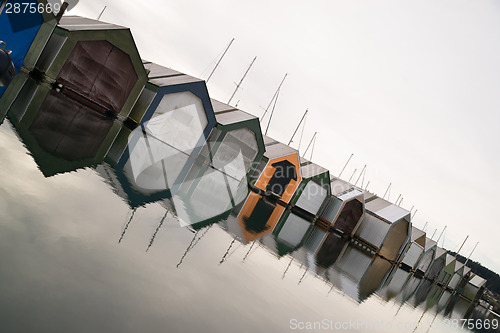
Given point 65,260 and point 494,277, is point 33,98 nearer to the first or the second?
point 65,260

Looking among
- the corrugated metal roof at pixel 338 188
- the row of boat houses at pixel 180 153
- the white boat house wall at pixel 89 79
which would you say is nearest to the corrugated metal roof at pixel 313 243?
the row of boat houses at pixel 180 153

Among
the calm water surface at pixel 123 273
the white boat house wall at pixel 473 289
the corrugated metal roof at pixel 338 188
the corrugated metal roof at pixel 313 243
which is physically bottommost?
the corrugated metal roof at pixel 313 243

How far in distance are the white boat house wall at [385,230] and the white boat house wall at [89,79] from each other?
92.2 ft

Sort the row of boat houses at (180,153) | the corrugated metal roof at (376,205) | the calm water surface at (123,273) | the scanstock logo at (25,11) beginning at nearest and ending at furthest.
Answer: the calm water surface at (123,273) < the row of boat houses at (180,153) < the scanstock logo at (25,11) < the corrugated metal roof at (376,205)

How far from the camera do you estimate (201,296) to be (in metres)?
4.70

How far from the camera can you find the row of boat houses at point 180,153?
10.2m

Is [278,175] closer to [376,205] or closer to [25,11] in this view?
[376,205]

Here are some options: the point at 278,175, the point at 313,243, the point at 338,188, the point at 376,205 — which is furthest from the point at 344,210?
the point at 313,243

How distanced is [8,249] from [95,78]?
20.4m

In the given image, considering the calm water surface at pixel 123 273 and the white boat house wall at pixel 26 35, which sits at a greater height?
the white boat house wall at pixel 26 35

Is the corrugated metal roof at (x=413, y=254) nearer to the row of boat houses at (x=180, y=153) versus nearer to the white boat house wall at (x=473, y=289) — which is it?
the row of boat houses at (x=180, y=153)

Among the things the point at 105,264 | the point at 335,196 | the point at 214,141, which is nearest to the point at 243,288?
the point at 105,264

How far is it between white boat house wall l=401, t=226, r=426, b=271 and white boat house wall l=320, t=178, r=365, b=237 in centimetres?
915

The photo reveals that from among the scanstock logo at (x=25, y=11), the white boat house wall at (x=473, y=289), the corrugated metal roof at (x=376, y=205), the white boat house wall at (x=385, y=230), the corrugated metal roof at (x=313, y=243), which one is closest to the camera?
the corrugated metal roof at (x=313, y=243)
